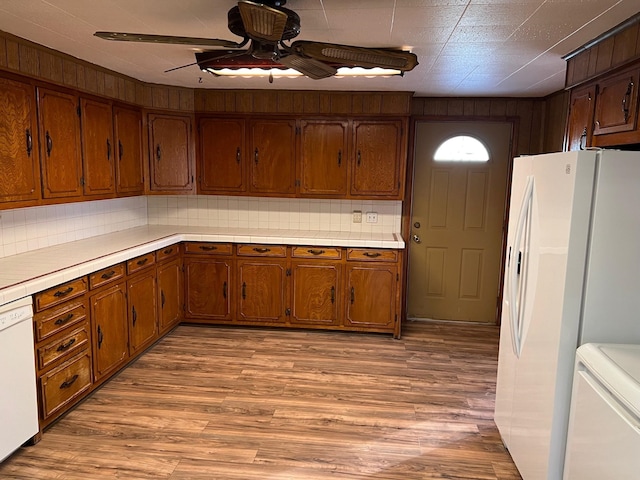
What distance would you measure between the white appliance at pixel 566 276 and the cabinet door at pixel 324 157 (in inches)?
90.5

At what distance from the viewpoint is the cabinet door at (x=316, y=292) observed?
437 cm

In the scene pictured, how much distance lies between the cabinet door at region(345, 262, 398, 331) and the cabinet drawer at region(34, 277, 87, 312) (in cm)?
222

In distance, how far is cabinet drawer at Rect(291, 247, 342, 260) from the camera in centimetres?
432

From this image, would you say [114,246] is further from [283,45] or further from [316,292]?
[283,45]

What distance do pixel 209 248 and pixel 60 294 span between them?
1.77 meters

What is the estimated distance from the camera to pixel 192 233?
14.7 ft

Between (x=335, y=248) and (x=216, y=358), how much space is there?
1391 mm

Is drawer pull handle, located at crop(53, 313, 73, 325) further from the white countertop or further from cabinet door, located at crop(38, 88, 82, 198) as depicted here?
cabinet door, located at crop(38, 88, 82, 198)

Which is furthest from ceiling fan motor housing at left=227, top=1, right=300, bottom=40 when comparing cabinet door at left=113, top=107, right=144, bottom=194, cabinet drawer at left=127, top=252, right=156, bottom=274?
cabinet door at left=113, top=107, right=144, bottom=194

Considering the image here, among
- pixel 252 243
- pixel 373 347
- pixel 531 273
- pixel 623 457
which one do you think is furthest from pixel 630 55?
pixel 252 243

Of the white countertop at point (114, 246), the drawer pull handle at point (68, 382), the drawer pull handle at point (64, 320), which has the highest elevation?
the white countertop at point (114, 246)

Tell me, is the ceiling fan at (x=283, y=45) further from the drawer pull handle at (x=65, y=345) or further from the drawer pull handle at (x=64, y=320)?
the drawer pull handle at (x=65, y=345)

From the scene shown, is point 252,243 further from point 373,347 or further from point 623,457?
point 623,457

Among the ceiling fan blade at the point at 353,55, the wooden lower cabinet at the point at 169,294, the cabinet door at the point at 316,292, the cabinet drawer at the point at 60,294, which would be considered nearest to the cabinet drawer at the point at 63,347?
the cabinet drawer at the point at 60,294
